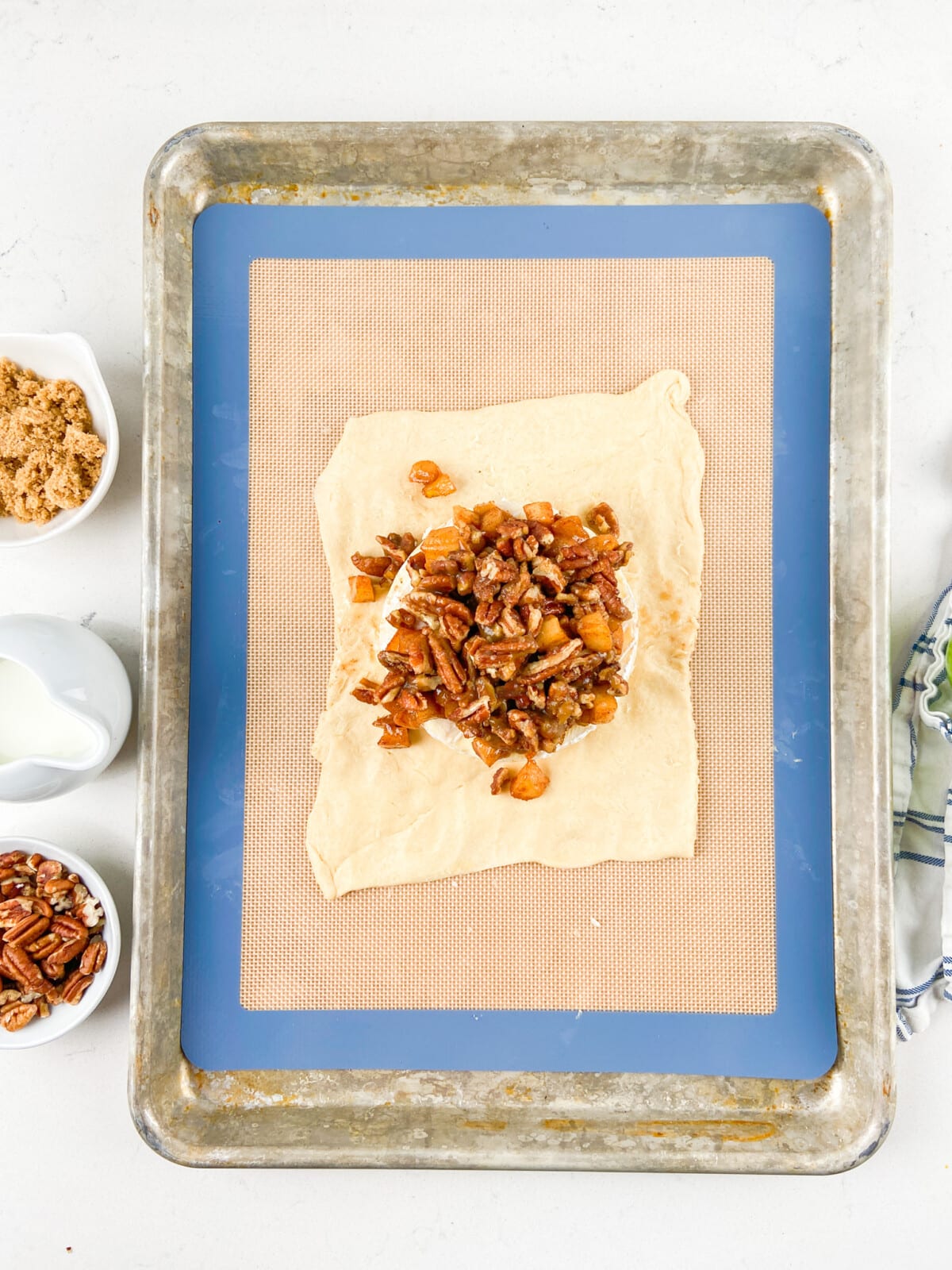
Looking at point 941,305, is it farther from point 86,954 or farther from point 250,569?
point 86,954

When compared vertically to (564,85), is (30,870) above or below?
below

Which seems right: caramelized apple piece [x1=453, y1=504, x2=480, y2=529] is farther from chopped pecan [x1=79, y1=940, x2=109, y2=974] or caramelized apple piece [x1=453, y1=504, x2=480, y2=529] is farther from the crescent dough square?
→ chopped pecan [x1=79, y1=940, x2=109, y2=974]

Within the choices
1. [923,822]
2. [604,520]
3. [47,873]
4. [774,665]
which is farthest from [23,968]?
[923,822]

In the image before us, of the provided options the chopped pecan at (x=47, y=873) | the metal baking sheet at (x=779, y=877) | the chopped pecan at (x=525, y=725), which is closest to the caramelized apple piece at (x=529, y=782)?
the chopped pecan at (x=525, y=725)

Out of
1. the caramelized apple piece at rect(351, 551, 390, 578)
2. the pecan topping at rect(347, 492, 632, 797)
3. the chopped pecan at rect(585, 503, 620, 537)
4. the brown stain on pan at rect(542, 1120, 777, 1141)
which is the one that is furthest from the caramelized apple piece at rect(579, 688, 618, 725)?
the brown stain on pan at rect(542, 1120, 777, 1141)

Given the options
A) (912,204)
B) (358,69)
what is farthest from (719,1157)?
(358,69)

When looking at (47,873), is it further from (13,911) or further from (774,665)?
(774,665)

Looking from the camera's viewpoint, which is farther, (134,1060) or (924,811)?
(924,811)
